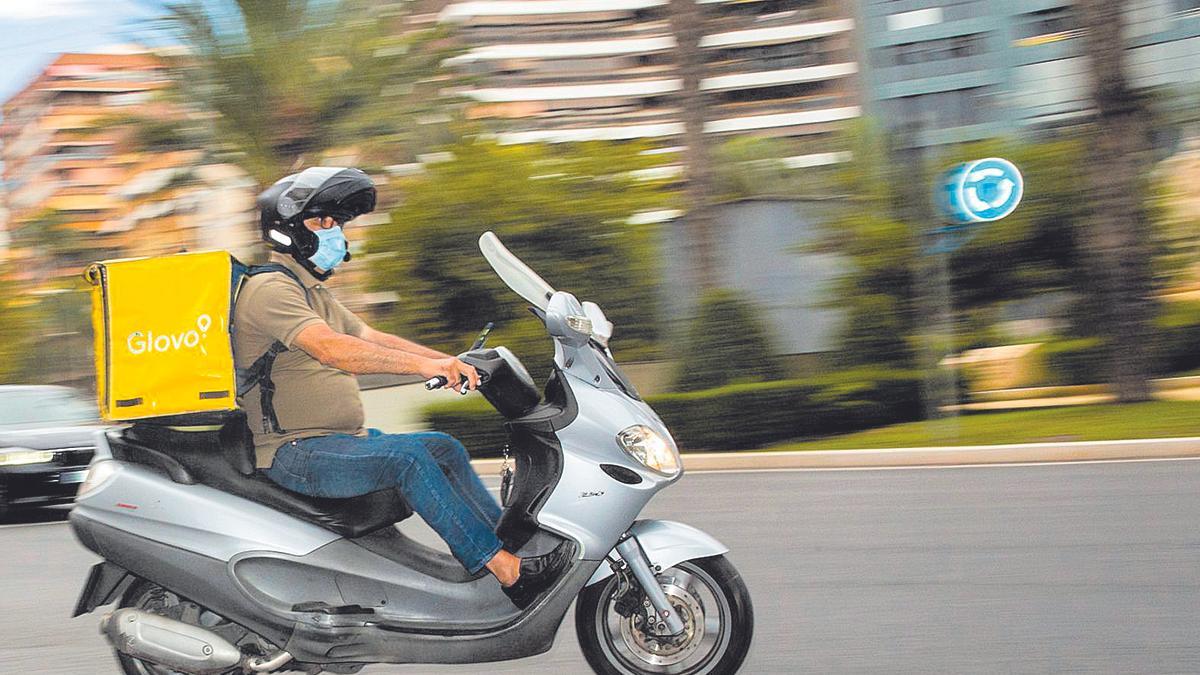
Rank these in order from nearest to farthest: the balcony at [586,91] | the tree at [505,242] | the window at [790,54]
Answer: the tree at [505,242] → the balcony at [586,91] → the window at [790,54]

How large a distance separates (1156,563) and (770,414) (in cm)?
857

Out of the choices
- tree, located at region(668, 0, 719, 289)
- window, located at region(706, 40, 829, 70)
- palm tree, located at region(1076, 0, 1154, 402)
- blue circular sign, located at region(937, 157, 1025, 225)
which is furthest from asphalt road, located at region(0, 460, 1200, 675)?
window, located at region(706, 40, 829, 70)

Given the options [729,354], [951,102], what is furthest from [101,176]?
[729,354]

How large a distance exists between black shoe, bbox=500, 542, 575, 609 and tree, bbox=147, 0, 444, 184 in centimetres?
1653

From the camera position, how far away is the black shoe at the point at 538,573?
4.55 meters

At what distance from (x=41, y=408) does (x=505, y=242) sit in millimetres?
8592

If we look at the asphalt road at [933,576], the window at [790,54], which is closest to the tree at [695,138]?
the asphalt road at [933,576]

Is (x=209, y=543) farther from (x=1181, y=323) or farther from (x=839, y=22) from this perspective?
(x=839, y=22)

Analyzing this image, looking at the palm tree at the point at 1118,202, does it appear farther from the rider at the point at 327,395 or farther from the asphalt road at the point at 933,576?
the rider at the point at 327,395

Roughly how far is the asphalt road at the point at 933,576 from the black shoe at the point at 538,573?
0.75 m

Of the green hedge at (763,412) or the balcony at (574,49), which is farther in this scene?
the balcony at (574,49)

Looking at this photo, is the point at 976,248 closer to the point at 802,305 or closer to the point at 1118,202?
the point at 802,305

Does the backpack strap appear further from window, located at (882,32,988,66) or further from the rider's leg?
window, located at (882,32,988,66)

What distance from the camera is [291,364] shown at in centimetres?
465
